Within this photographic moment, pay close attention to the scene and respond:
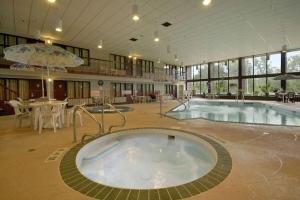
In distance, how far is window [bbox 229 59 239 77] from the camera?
53.6 ft

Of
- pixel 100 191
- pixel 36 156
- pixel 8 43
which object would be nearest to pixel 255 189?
pixel 100 191

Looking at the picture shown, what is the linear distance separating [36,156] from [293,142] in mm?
4586

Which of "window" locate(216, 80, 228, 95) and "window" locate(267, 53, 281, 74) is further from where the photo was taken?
"window" locate(216, 80, 228, 95)

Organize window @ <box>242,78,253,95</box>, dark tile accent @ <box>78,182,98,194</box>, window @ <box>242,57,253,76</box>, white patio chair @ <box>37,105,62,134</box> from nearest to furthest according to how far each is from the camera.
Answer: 1. dark tile accent @ <box>78,182,98,194</box>
2. white patio chair @ <box>37,105,62,134</box>
3. window @ <box>242,57,253,76</box>
4. window @ <box>242,78,253,95</box>

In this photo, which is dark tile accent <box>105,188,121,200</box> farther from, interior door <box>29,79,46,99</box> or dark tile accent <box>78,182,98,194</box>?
interior door <box>29,79,46,99</box>

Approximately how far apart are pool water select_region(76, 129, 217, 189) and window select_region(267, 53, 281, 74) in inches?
586

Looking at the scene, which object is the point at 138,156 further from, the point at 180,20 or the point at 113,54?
the point at 113,54

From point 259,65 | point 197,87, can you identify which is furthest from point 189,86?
point 259,65

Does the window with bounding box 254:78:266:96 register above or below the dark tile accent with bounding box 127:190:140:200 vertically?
above

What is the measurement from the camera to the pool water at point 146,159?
243 centimetres

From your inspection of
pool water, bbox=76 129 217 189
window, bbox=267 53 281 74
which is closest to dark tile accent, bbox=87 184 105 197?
pool water, bbox=76 129 217 189

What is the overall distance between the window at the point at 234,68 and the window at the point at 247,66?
616 mm

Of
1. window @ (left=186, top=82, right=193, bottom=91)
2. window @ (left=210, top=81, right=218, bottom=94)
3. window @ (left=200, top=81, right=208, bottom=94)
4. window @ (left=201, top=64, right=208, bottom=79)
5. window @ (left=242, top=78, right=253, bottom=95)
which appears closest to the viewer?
window @ (left=242, top=78, right=253, bottom=95)

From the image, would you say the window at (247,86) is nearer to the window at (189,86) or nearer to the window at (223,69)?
the window at (223,69)
